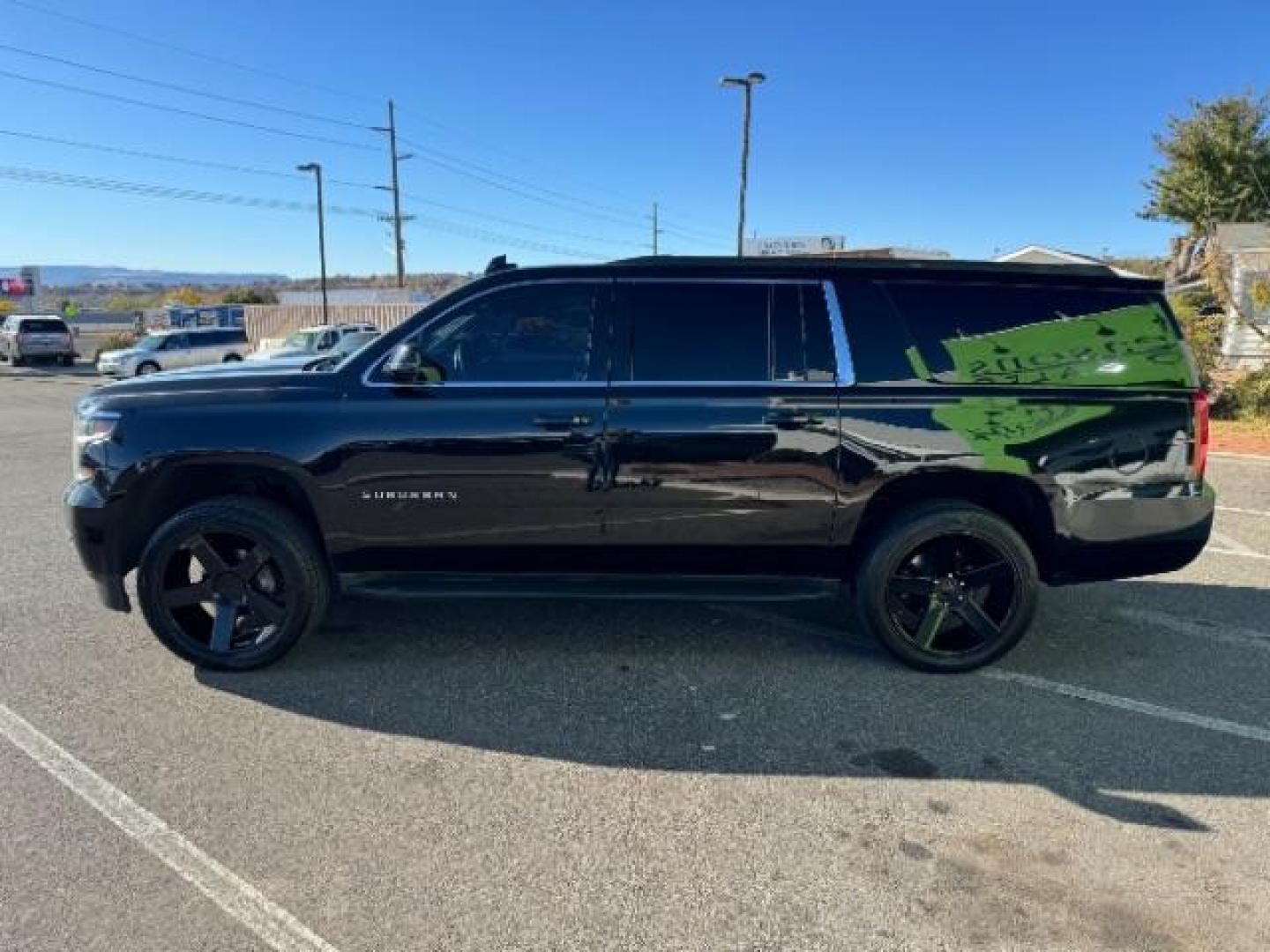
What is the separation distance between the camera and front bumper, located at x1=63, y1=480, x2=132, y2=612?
3.88 metres

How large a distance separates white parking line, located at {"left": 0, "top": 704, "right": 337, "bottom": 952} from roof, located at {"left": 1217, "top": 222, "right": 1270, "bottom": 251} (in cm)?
2096

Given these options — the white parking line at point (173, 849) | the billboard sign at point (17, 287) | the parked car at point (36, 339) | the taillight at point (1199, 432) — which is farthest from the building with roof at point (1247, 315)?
the billboard sign at point (17, 287)

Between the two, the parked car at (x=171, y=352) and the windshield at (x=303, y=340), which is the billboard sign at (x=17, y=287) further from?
the windshield at (x=303, y=340)

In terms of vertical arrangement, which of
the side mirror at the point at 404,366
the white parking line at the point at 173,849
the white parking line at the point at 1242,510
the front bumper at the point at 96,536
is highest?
the side mirror at the point at 404,366

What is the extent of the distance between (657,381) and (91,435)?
2646 mm

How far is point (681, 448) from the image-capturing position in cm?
381

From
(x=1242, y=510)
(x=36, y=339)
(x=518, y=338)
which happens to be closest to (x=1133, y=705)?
(x=518, y=338)

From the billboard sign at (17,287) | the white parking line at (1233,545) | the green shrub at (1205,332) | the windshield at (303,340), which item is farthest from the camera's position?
the billboard sign at (17,287)

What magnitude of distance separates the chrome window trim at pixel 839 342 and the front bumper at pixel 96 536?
11.2 feet

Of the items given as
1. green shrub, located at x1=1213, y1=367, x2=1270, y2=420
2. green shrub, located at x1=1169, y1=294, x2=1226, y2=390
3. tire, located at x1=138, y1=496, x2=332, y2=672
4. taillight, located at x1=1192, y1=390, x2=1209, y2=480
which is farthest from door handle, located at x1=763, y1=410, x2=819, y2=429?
green shrub, located at x1=1213, y1=367, x2=1270, y2=420

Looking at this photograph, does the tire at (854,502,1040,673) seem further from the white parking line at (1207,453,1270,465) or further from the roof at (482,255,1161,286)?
the white parking line at (1207,453,1270,465)

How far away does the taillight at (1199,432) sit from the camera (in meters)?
3.89

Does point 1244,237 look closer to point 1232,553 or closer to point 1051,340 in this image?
point 1232,553

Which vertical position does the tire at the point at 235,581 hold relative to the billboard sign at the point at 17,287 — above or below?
below
